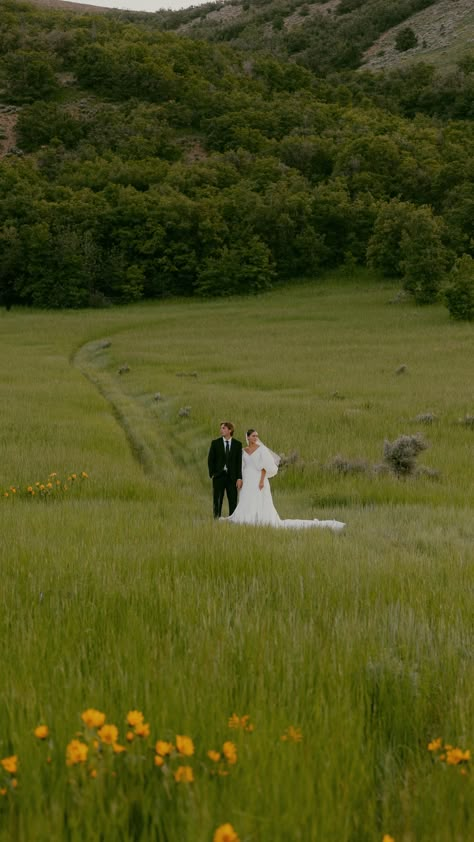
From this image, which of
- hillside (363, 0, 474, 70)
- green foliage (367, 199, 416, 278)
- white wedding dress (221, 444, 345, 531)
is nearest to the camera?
white wedding dress (221, 444, 345, 531)

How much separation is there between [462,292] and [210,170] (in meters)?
55.5

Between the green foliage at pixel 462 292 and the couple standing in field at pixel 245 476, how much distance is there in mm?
39339

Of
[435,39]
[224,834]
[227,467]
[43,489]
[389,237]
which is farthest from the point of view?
[435,39]

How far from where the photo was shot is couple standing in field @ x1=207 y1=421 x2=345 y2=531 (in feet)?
39.0

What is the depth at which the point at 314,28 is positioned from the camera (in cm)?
19050

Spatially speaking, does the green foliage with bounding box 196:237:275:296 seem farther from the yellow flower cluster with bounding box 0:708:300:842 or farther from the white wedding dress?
the yellow flower cluster with bounding box 0:708:300:842

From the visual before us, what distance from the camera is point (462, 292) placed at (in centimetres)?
4862

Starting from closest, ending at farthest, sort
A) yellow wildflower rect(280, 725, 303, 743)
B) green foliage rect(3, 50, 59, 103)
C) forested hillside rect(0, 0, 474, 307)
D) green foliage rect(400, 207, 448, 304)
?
yellow wildflower rect(280, 725, 303, 743)
green foliage rect(400, 207, 448, 304)
forested hillside rect(0, 0, 474, 307)
green foliage rect(3, 50, 59, 103)

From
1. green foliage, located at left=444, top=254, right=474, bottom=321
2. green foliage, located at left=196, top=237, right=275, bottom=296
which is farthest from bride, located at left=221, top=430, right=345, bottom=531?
green foliage, located at left=196, top=237, right=275, bottom=296

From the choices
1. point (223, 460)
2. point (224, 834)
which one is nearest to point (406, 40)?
point (223, 460)

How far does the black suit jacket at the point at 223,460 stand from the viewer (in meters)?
12.9

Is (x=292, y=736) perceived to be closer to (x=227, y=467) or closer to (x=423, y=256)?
(x=227, y=467)

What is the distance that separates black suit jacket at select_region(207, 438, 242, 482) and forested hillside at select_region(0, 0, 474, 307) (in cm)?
3948

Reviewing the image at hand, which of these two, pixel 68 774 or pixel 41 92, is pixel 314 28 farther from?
pixel 68 774
